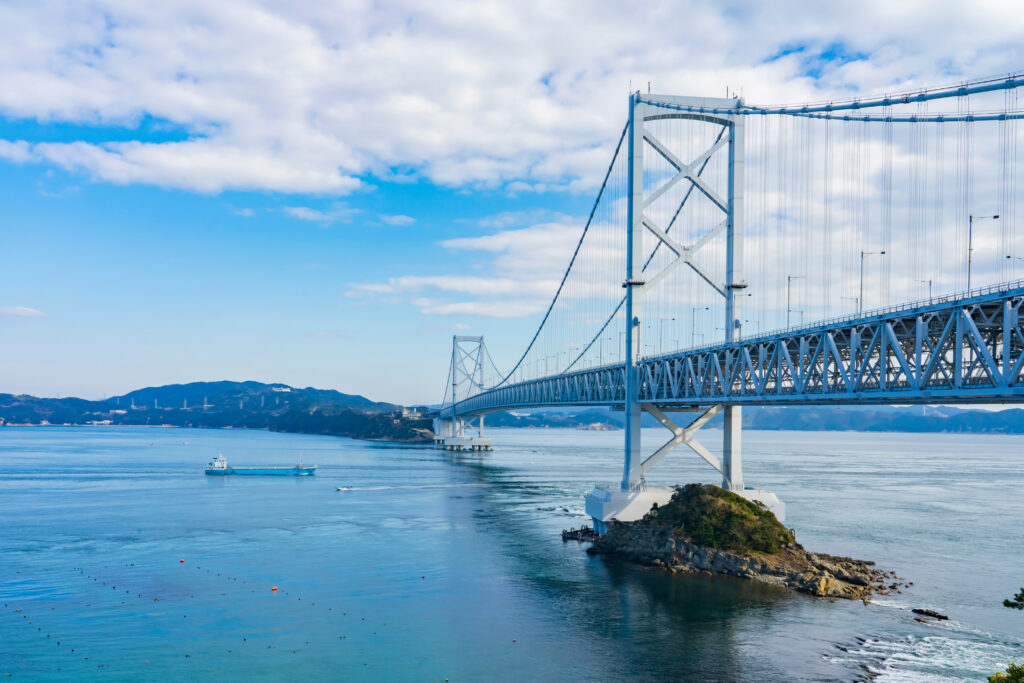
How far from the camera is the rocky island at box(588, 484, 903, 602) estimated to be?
3681cm

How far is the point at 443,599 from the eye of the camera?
112ft

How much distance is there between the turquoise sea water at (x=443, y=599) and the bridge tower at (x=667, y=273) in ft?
18.2

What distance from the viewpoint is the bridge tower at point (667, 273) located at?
44.0 meters

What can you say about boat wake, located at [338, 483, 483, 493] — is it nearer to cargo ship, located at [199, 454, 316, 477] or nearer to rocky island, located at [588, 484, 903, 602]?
cargo ship, located at [199, 454, 316, 477]

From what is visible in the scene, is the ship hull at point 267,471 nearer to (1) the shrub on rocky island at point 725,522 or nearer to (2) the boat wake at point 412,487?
(2) the boat wake at point 412,487

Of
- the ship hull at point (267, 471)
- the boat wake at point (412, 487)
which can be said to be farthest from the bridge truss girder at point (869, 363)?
the ship hull at point (267, 471)

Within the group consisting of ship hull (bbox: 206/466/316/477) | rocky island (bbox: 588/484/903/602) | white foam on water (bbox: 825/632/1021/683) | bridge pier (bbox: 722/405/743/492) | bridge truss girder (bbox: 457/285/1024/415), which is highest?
bridge truss girder (bbox: 457/285/1024/415)

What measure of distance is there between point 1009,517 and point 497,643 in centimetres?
5606

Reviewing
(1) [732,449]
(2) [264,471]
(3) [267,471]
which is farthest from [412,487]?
(1) [732,449]

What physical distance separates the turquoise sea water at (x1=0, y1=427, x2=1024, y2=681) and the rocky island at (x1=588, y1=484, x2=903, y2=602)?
1482mm

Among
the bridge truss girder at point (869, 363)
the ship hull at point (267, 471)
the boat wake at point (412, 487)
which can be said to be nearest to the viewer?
the bridge truss girder at point (869, 363)

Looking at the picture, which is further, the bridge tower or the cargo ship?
the cargo ship

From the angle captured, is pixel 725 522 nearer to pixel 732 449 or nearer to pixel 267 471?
pixel 732 449

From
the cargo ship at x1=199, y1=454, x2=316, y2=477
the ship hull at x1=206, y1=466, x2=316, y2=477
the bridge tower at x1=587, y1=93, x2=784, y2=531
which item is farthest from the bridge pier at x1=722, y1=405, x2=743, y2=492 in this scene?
the cargo ship at x1=199, y1=454, x2=316, y2=477
